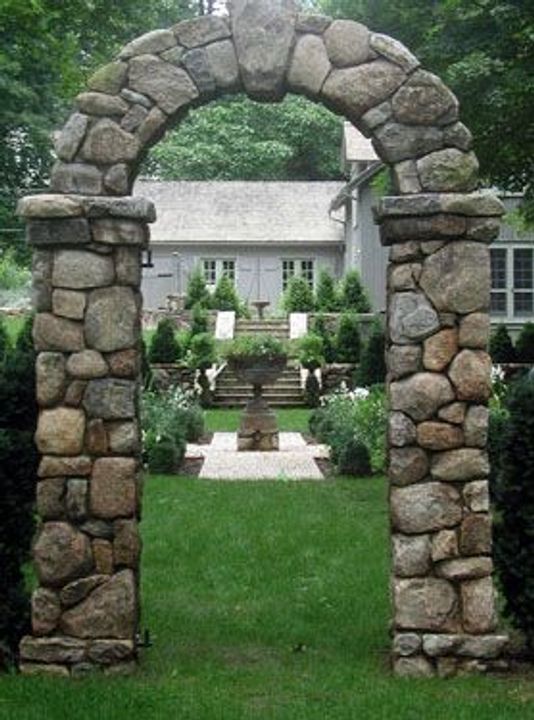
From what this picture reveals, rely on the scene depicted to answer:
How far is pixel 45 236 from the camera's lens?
7254 millimetres

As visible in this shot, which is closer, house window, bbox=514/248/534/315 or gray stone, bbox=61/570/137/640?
gray stone, bbox=61/570/137/640

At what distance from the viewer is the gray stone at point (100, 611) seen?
7.23 metres

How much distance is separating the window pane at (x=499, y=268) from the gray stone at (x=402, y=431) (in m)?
23.6

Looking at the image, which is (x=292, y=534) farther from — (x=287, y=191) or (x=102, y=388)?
Result: (x=287, y=191)

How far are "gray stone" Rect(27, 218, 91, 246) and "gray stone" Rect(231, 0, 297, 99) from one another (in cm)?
134

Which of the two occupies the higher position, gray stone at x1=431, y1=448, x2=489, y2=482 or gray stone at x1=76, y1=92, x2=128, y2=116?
gray stone at x1=76, y1=92, x2=128, y2=116

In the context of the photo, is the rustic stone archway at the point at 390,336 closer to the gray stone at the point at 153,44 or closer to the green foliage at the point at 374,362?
the gray stone at the point at 153,44

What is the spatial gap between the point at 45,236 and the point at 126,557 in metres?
1.94

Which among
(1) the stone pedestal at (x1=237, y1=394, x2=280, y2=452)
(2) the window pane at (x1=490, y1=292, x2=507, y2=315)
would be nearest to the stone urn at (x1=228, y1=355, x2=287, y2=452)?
(1) the stone pedestal at (x1=237, y1=394, x2=280, y2=452)

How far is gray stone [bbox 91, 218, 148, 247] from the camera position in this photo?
724 centimetres

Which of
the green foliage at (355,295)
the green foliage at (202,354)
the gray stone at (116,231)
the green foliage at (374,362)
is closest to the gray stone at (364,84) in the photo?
the gray stone at (116,231)

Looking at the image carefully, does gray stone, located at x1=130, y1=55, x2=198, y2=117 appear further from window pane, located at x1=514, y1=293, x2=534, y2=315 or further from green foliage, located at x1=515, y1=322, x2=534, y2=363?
window pane, located at x1=514, y1=293, x2=534, y2=315

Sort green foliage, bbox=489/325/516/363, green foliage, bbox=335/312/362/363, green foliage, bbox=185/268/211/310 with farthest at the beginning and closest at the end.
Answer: green foliage, bbox=185/268/211/310 → green foliage, bbox=335/312/362/363 → green foliage, bbox=489/325/516/363

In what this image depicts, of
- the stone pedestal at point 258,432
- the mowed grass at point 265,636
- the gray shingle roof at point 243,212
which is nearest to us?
the mowed grass at point 265,636
